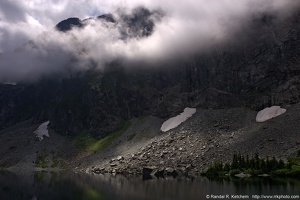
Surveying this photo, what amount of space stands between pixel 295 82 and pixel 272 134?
180ft

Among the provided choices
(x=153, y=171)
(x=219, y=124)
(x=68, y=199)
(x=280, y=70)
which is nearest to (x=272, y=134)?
(x=219, y=124)

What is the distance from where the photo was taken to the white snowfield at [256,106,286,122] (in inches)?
6516

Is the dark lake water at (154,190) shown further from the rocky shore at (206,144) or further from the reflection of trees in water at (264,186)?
the rocky shore at (206,144)

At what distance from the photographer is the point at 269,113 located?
6683 inches

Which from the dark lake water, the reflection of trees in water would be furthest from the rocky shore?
the dark lake water

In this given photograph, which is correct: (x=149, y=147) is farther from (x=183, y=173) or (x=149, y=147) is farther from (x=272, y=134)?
(x=272, y=134)

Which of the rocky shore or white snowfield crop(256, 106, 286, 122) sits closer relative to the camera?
the rocky shore

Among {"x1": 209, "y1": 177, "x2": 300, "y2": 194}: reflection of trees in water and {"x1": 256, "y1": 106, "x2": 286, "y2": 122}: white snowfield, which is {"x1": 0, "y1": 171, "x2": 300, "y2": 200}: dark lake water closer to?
{"x1": 209, "y1": 177, "x2": 300, "y2": 194}: reflection of trees in water

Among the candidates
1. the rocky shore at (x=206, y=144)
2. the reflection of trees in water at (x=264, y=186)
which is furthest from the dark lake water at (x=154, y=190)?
the rocky shore at (x=206, y=144)

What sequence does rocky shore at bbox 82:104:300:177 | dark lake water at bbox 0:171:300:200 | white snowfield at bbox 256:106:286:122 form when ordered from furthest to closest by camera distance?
white snowfield at bbox 256:106:286:122
rocky shore at bbox 82:104:300:177
dark lake water at bbox 0:171:300:200

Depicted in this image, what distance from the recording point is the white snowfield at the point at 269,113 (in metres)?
166

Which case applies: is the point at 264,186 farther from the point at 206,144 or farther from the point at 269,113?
the point at 269,113

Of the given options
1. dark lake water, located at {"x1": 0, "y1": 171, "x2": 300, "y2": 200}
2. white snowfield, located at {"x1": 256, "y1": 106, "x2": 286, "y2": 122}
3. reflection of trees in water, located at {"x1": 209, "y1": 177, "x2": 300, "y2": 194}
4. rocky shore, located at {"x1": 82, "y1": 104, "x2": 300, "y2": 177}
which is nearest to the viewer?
dark lake water, located at {"x1": 0, "y1": 171, "x2": 300, "y2": 200}

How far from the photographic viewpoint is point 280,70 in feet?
631
